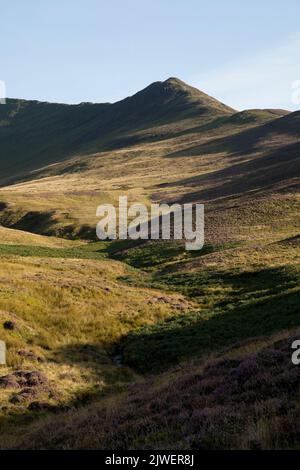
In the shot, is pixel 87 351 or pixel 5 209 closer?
pixel 87 351


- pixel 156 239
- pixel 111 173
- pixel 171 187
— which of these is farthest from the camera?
pixel 111 173

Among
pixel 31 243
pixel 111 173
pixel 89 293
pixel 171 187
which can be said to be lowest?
pixel 89 293

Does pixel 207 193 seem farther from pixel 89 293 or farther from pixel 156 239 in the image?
pixel 89 293

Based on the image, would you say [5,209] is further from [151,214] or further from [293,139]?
[293,139]

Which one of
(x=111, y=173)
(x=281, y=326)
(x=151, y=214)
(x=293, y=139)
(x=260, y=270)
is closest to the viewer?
(x=281, y=326)

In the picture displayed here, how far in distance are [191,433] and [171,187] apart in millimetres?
123811

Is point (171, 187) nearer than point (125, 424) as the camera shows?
No

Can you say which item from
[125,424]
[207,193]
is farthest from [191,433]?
[207,193]

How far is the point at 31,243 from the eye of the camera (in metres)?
71.8

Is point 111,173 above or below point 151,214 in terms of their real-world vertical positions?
above

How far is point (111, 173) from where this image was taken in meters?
191

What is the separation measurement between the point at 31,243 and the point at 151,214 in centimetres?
3220

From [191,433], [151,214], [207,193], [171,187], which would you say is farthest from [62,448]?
[171,187]

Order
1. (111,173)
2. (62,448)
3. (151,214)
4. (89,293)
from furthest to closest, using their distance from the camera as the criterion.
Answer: (111,173)
(151,214)
(89,293)
(62,448)
